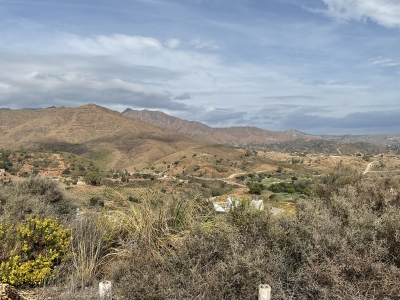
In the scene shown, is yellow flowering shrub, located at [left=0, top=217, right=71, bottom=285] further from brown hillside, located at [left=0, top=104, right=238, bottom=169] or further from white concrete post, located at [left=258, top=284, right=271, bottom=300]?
brown hillside, located at [left=0, top=104, right=238, bottom=169]

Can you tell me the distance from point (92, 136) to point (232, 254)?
114 meters

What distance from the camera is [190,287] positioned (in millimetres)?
4289

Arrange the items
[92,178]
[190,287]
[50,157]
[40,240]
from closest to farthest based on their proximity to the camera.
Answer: [190,287] < [40,240] < [92,178] < [50,157]

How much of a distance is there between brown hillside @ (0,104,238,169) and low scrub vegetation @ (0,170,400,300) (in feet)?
260

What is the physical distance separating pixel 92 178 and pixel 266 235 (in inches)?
1697

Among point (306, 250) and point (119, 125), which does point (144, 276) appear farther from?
point (119, 125)

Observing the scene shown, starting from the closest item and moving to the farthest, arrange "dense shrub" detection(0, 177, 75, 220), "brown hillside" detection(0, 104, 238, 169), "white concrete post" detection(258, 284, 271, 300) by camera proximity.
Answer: "white concrete post" detection(258, 284, 271, 300)
"dense shrub" detection(0, 177, 75, 220)
"brown hillside" detection(0, 104, 238, 169)

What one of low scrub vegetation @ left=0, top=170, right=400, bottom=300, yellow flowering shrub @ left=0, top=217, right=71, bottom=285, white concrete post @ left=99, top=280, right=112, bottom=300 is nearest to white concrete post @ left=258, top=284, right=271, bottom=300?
low scrub vegetation @ left=0, top=170, right=400, bottom=300

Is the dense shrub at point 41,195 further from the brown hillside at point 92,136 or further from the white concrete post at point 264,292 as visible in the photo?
the brown hillside at point 92,136

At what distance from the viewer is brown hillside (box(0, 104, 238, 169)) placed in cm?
9209

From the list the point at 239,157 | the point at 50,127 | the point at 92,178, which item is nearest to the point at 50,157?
the point at 92,178

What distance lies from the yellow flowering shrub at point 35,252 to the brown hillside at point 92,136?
7963cm

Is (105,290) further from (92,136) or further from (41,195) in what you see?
(92,136)

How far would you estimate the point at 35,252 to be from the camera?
5297 mm
